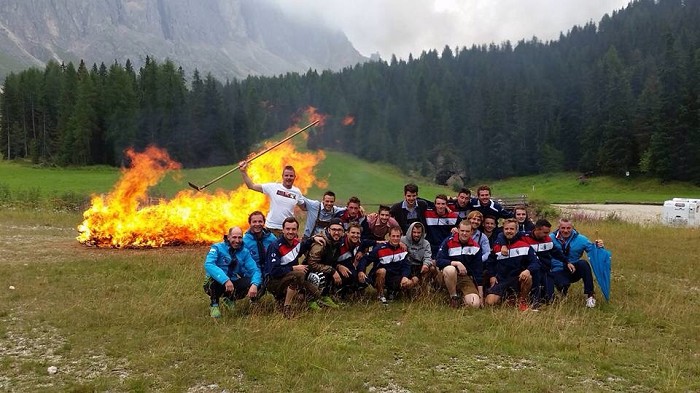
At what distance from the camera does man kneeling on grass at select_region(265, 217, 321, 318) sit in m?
7.64

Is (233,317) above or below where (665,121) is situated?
below

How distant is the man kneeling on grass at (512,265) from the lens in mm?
8164

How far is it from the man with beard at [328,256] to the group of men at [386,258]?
16mm

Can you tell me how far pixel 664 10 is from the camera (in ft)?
322

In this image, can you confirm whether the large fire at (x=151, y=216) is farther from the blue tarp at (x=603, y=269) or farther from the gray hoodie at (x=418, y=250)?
the blue tarp at (x=603, y=269)

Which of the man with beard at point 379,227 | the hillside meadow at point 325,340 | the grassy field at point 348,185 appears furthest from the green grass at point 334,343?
the grassy field at point 348,185

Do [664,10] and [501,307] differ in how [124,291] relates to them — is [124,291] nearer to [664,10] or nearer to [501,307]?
[501,307]

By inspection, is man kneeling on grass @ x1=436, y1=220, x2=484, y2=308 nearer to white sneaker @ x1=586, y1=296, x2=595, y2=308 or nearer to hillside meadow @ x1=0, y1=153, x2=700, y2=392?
hillside meadow @ x1=0, y1=153, x2=700, y2=392

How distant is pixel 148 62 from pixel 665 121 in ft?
207

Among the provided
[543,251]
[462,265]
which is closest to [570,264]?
[543,251]

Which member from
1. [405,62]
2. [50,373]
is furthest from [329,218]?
[405,62]

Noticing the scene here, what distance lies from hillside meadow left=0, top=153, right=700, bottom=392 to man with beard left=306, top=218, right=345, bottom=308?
49 cm

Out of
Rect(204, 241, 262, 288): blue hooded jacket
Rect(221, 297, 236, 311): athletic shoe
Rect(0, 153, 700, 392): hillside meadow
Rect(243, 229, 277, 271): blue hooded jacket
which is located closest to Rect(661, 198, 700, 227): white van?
Rect(0, 153, 700, 392): hillside meadow

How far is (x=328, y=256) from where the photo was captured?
8.24 meters
